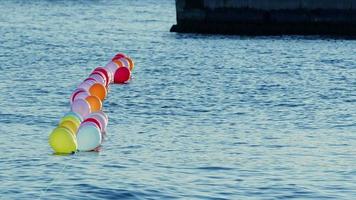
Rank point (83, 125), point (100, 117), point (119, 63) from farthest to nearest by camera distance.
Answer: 1. point (119, 63)
2. point (100, 117)
3. point (83, 125)

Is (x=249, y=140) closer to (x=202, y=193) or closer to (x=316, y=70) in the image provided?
(x=202, y=193)

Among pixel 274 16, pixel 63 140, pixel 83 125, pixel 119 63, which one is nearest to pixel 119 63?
pixel 119 63

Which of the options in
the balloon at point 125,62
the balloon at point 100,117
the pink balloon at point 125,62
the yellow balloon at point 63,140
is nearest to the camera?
the yellow balloon at point 63,140

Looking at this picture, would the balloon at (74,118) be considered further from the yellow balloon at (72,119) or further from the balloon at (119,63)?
the balloon at (119,63)

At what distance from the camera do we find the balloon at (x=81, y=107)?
88.5 ft

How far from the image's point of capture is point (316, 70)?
46125mm

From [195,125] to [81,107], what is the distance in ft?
9.79

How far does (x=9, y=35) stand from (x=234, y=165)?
49831 mm

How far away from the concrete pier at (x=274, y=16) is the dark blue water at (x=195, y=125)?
576cm

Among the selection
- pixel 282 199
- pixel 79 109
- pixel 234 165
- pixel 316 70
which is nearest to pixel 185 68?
pixel 316 70

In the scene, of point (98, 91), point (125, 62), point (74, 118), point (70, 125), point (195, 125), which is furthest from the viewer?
point (125, 62)

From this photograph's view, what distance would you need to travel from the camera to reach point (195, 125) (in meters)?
28.6

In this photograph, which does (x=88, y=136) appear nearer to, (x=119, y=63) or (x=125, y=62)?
(x=119, y=63)

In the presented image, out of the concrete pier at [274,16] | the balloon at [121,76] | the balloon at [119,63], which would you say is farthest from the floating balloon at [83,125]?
the concrete pier at [274,16]
